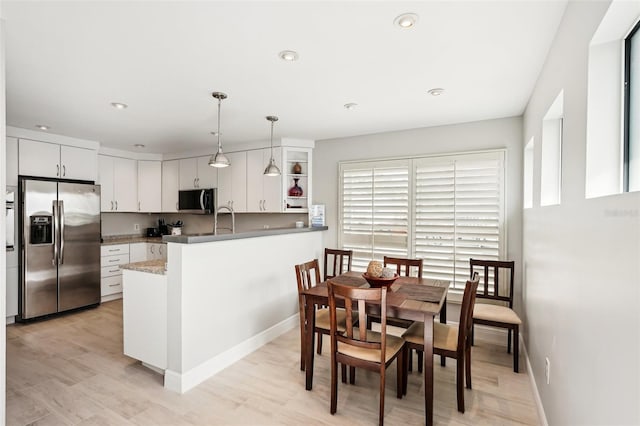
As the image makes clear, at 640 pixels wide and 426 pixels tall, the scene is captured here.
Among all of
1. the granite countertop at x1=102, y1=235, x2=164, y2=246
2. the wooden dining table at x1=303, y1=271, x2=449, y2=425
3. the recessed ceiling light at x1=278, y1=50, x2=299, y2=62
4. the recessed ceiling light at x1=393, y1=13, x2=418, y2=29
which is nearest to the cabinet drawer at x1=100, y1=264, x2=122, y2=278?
the granite countertop at x1=102, y1=235, x2=164, y2=246

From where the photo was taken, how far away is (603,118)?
134cm

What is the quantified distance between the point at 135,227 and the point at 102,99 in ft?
11.9

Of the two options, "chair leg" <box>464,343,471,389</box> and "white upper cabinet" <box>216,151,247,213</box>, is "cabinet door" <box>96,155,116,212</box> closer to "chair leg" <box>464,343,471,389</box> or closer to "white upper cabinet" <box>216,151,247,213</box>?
"white upper cabinet" <box>216,151,247,213</box>

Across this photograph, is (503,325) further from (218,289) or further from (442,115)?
(218,289)

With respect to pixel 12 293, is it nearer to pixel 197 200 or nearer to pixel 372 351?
pixel 197 200

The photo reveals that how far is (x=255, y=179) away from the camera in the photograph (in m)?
4.90

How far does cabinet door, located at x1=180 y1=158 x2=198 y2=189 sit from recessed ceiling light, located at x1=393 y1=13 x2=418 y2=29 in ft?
14.5

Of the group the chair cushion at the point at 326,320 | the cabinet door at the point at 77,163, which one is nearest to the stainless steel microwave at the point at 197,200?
the cabinet door at the point at 77,163

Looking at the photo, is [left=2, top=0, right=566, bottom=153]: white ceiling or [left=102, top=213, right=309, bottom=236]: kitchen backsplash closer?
[left=2, top=0, right=566, bottom=153]: white ceiling

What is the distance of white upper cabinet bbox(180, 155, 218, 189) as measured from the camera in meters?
5.32

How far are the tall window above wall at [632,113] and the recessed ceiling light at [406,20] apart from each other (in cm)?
92

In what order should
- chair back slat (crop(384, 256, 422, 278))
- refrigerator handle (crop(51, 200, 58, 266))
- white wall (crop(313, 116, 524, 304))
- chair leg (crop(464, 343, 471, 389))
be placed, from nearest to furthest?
chair leg (crop(464, 343, 471, 389)) < chair back slat (crop(384, 256, 422, 278)) < white wall (crop(313, 116, 524, 304)) < refrigerator handle (crop(51, 200, 58, 266))

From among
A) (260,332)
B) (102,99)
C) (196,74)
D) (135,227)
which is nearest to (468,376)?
(260,332)

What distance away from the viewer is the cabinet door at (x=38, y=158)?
4.11m
